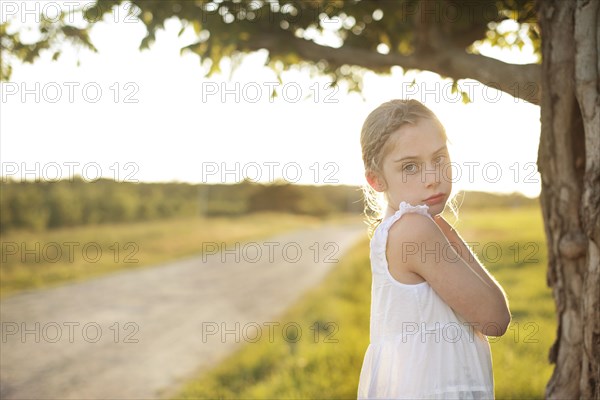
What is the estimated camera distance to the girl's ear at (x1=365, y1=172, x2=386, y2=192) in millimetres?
2135

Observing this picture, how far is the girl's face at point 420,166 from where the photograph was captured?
2006 millimetres

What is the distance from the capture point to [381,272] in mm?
2018

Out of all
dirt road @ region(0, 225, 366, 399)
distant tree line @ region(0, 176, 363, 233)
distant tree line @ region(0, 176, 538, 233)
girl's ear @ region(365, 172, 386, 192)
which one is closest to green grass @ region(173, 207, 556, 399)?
dirt road @ region(0, 225, 366, 399)

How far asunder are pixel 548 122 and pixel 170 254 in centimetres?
1802

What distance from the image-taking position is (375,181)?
7.07ft

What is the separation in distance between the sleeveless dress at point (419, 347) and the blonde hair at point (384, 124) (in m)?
0.22

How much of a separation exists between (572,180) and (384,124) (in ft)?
5.20

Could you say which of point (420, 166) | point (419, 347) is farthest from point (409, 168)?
point (419, 347)

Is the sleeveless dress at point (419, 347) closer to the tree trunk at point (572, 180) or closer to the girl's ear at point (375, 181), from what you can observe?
the girl's ear at point (375, 181)

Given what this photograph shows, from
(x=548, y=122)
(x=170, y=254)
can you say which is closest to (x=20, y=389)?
(x=548, y=122)

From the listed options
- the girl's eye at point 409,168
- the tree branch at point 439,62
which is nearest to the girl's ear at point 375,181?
the girl's eye at point 409,168

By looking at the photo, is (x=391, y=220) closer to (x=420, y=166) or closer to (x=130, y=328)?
(x=420, y=166)

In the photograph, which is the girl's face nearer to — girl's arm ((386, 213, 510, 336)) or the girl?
the girl

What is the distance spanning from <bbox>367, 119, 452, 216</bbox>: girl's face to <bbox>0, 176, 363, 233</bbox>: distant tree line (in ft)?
48.2
